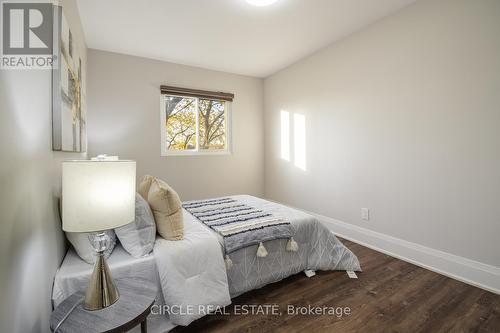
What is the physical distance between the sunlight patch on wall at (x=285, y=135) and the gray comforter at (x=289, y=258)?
1.75 meters

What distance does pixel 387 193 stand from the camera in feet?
8.64

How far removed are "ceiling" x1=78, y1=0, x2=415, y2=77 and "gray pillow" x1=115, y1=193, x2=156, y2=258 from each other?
2.03 metres

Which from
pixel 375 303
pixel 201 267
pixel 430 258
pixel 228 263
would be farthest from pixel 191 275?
pixel 430 258

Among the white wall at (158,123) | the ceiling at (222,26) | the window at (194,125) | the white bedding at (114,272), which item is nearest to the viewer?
the white bedding at (114,272)

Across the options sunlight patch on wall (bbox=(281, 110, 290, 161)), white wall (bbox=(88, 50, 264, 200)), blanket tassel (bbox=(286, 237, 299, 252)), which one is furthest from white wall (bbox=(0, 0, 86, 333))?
sunlight patch on wall (bbox=(281, 110, 290, 161))

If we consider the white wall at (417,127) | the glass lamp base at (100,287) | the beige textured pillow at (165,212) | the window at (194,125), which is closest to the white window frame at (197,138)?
the window at (194,125)

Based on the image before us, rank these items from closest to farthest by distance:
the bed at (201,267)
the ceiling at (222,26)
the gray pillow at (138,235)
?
the bed at (201,267), the gray pillow at (138,235), the ceiling at (222,26)

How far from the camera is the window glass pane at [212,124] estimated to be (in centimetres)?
411

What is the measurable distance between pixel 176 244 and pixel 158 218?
0.76 ft

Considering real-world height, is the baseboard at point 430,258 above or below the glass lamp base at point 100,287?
below

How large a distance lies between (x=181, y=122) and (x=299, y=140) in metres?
1.95

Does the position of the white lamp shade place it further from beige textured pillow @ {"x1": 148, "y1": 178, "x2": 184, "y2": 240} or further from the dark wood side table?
beige textured pillow @ {"x1": 148, "y1": 178, "x2": 184, "y2": 240}

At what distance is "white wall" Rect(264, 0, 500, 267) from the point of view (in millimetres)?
1952

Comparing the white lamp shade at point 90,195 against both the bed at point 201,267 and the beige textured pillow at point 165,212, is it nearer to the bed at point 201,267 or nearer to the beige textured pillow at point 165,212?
A: the bed at point 201,267
